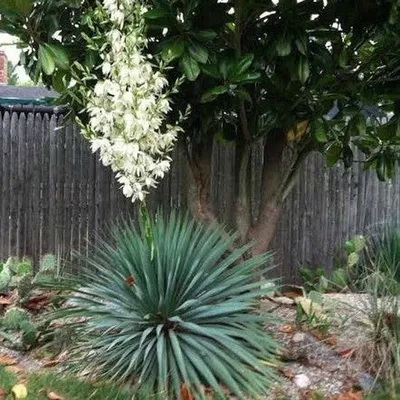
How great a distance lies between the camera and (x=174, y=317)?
166 inches

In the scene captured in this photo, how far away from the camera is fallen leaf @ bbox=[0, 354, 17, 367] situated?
4.64 meters

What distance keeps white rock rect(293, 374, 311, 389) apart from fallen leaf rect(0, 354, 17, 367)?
1919 mm

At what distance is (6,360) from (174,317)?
4.38ft

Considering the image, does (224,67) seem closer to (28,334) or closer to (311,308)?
(311,308)

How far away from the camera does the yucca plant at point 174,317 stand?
13.1 feet

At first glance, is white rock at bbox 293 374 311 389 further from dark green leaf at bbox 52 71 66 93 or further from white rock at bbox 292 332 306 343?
dark green leaf at bbox 52 71 66 93

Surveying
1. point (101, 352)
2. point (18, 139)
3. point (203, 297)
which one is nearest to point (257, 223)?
point (203, 297)

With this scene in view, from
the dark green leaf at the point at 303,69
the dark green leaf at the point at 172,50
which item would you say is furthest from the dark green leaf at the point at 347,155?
the dark green leaf at the point at 172,50

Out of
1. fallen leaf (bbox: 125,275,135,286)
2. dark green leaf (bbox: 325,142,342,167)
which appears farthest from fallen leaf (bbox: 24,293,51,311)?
dark green leaf (bbox: 325,142,342,167)

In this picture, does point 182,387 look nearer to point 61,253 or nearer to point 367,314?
point 367,314

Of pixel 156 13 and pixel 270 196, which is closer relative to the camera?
pixel 156 13

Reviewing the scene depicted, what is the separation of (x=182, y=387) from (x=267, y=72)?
97.9 inches

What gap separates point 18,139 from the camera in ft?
25.6

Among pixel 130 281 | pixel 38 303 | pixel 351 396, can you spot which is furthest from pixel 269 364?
pixel 38 303
